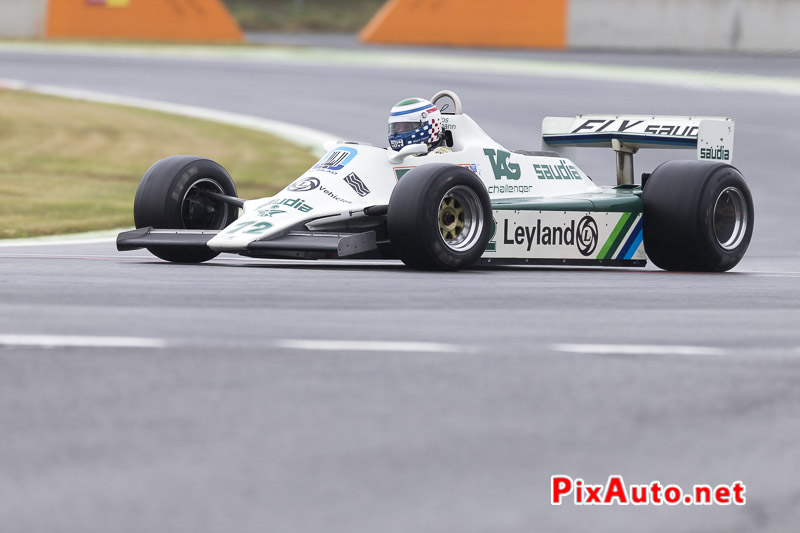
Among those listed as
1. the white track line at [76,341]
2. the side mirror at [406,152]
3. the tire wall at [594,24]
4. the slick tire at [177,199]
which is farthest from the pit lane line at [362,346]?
the tire wall at [594,24]

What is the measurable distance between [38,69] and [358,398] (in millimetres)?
24789

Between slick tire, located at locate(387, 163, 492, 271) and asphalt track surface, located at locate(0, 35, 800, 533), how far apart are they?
203 millimetres

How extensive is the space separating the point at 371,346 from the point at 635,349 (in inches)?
43.5

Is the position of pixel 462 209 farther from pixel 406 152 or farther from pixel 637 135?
pixel 637 135

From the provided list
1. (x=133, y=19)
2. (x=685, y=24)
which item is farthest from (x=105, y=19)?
(x=685, y=24)

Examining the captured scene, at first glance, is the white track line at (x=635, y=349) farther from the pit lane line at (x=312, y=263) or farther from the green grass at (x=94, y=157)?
the green grass at (x=94, y=157)

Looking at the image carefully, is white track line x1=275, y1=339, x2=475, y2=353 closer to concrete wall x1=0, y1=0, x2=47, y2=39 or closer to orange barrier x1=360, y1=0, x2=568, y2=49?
orange barrier x1=360, y1=0, x2=568, y2=49

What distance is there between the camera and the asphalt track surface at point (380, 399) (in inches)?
142

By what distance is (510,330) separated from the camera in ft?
19.3

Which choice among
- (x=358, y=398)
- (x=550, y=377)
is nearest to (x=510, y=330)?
(x=550, y=377)

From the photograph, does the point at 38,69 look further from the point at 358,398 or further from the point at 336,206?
the point at 358,398

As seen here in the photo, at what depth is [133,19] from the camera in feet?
107

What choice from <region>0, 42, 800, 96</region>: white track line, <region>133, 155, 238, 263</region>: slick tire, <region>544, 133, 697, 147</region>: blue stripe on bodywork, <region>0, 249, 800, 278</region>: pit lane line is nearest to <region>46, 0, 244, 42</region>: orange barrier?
<region>0, 42, 800, 96</region>: white track line

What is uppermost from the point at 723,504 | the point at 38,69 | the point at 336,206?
the point at 38,69
